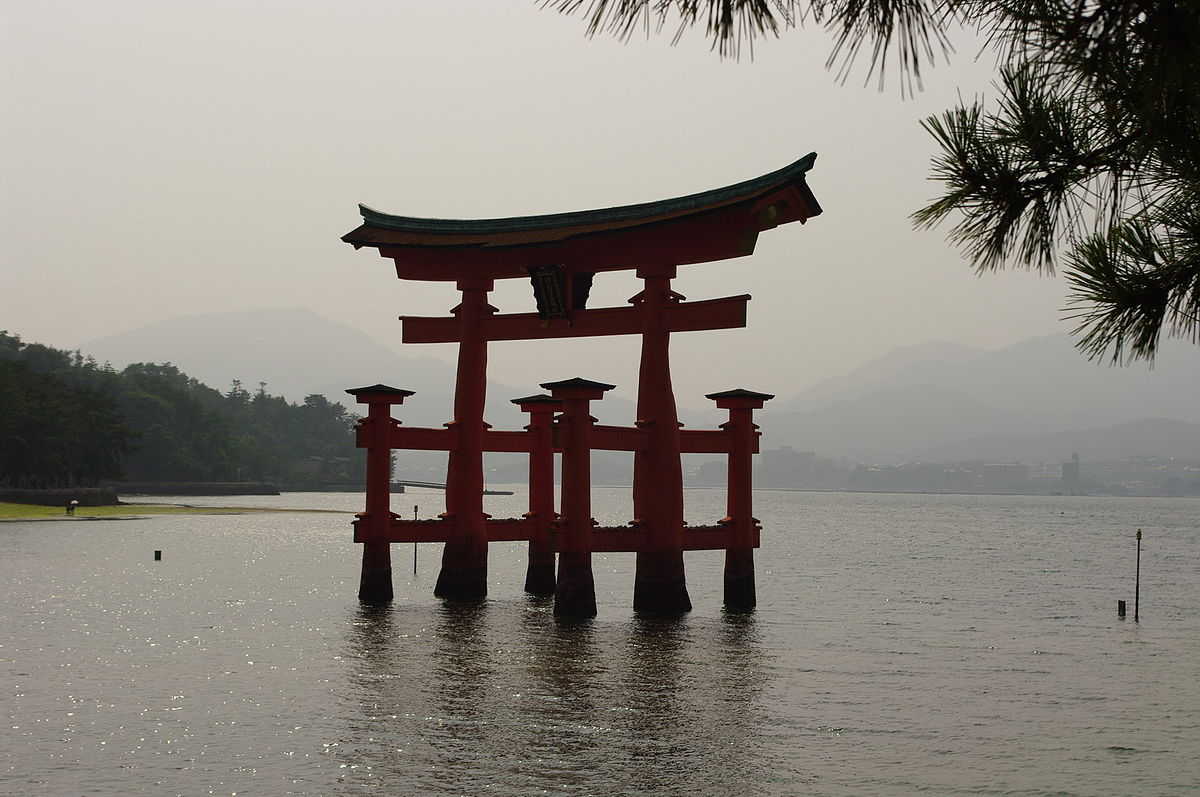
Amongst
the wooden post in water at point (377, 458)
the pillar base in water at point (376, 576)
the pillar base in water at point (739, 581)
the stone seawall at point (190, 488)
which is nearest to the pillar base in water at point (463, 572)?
the pillar base in water at point (376, 576)

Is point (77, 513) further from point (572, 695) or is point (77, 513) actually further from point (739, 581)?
point (572, 695)

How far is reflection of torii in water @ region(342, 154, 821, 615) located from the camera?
2211 cm

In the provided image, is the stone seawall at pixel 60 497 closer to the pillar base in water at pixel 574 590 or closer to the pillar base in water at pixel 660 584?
the pillar base in water at pixel 574 590

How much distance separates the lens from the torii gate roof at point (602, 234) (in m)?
21.6

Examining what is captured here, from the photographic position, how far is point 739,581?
2642 centimetres

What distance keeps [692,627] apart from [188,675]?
10.6 metres

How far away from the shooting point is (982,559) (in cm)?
6319

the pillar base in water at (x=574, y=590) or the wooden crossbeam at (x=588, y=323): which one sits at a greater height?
the wooden crossbeam at (x=588, y=323)

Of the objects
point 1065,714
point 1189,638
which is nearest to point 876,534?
point 1189,638

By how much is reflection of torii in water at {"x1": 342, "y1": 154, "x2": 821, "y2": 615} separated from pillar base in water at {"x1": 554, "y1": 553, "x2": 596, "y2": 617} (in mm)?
29

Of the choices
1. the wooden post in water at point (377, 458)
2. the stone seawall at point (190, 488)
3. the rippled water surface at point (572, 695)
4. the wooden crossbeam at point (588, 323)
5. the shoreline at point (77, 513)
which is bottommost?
the rippled water surface at point (572, 695)

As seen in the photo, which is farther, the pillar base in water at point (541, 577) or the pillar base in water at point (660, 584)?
the pillar base in water at point (541, 577)

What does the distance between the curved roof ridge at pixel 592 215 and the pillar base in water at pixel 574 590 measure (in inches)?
283

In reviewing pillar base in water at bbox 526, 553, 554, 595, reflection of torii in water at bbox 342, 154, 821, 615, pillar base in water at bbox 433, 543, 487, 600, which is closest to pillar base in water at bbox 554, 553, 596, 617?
reflection of torii in water at bbox 342, 154, 821, 615
